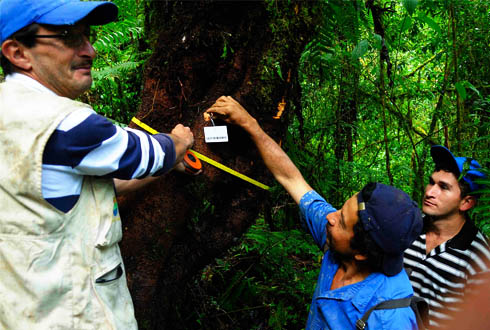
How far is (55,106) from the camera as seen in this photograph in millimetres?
1656

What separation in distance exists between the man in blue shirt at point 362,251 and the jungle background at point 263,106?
329mm

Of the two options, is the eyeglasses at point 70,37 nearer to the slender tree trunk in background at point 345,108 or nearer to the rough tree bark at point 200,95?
the rough tree bark at point 200,95

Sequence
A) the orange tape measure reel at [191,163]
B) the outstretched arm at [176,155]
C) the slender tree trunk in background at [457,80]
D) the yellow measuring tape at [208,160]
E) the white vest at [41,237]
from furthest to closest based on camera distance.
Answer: the slender tree trunk in background at [457,80] < the yellow measuring tape at [208,160] < the orange tape measure reel at [191,163] < the outstretched arm at [176,155] < the white vest at [41,237]

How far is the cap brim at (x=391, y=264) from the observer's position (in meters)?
2.04

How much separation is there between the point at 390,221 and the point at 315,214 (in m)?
0.62

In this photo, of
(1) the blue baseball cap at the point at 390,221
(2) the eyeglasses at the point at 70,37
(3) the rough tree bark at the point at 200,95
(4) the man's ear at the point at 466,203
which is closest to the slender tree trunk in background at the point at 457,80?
(4) the man's ear at the point at 466,203

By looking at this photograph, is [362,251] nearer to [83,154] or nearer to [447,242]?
[447,242]

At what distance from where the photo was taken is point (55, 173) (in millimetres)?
1710

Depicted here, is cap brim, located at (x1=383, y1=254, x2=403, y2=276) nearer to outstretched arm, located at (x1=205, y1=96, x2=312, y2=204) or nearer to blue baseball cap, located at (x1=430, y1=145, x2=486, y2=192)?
outstretched arm, located at (x1=205, y1=96, x2=312, y2=204)

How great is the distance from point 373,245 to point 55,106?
165 cm

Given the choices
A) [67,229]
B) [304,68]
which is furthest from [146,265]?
[304,68]

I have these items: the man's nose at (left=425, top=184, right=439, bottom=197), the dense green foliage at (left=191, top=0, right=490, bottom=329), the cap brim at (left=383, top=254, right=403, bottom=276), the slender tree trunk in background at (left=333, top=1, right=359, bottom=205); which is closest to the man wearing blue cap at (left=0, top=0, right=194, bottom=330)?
the cap brim at (left=383, top=254, right=403, bottom=276)

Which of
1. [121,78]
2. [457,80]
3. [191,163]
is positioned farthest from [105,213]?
[457,80]

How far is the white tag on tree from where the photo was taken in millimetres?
2412
